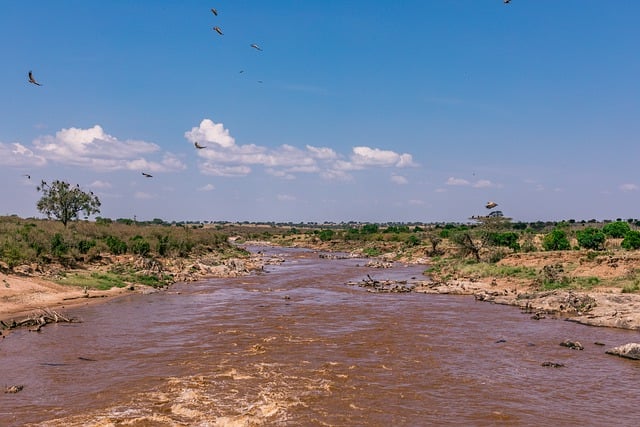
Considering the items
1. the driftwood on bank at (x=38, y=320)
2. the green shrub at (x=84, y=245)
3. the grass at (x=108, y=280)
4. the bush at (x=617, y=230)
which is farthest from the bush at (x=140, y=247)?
the bush at (x=617, y=230)

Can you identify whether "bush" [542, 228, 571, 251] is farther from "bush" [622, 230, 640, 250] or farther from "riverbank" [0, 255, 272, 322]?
"riverbank" [0, 255, 272, 322]

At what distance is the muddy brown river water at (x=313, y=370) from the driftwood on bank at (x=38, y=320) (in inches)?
24.6

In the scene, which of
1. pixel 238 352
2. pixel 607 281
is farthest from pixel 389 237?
pixel 238 352

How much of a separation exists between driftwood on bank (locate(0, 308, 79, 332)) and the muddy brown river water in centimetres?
62

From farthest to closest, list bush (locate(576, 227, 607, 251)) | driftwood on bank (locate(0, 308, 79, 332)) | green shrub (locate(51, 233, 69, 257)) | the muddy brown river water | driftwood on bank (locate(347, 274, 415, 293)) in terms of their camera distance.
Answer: bush (locate(576, 227, 607, 251)) → driftwood on bank (locate(347, 274, 415, 293)) → green shrub (locate(51, 233, 69, 257)) → driftwood on bank (locate(0, 308, 79, 332)) → the muddy brown river water

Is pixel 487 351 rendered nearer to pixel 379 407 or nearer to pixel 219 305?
pixel 379 407

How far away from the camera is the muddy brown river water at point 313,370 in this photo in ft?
45.5

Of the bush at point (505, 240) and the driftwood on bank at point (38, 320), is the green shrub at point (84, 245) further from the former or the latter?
the bush at point (505, 240)

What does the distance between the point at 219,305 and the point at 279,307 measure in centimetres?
410

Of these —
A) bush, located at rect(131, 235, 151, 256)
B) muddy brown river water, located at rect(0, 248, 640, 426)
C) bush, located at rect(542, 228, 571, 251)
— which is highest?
bush, located at rect(542, 228, 571, 251)

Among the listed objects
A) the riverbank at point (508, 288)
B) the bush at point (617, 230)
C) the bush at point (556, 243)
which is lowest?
the riverbank at point (508, 288)

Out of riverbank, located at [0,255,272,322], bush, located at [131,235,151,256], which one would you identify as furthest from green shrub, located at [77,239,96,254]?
bush, located at [131,235,151,256]

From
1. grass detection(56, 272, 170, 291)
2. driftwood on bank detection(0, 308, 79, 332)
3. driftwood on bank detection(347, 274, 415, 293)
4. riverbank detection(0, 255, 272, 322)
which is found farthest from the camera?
driftwood on bank detection(347, 274, 415, 293)

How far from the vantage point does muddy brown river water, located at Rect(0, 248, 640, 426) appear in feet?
45.5
